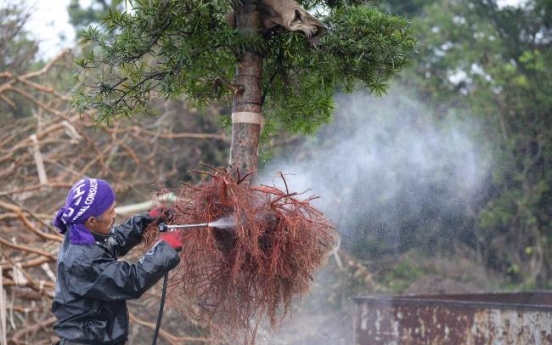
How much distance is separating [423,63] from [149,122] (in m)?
4.84

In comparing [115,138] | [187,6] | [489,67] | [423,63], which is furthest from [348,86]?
[423,63]

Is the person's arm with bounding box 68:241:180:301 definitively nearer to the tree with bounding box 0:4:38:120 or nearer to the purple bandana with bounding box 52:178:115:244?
the purple bandana with bounding box 52:178:115:244

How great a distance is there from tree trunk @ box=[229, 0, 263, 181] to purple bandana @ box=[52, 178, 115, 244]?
0.74m

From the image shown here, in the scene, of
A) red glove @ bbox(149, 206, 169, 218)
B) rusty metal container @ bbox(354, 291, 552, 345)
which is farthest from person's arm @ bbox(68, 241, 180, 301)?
rusty metal container @ bbox(354, 291, 552, 345)

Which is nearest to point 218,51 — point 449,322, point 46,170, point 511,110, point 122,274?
point 122,274

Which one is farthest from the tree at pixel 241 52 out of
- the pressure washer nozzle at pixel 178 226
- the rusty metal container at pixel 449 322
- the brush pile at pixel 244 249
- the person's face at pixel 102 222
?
the rusty metal container at pixel 449 322

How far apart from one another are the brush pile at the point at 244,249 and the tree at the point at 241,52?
0.82 ft

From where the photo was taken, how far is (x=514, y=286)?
11.3 m

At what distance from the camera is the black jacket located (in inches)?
152

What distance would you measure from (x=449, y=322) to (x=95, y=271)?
360 cm

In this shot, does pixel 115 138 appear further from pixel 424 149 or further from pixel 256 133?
pixel 256 133

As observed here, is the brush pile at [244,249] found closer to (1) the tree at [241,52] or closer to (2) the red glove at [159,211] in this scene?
(2) the red glove at [159,211]

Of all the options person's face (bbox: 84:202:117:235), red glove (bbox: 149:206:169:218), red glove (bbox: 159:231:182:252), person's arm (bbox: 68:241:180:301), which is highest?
red glove (bbox: 149:206:169:218)

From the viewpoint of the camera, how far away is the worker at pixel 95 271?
387cm
